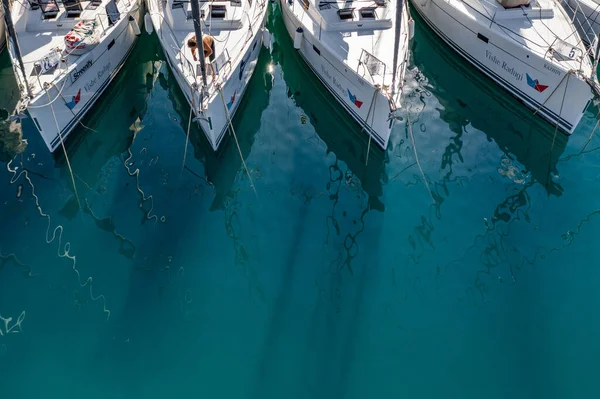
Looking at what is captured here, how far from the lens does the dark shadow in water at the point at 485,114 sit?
19594 millimetres

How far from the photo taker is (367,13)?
21.6 metres

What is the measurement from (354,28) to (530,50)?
258 inches

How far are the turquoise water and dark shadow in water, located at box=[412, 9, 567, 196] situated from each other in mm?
85

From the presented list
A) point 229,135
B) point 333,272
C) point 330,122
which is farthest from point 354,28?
point 333,272

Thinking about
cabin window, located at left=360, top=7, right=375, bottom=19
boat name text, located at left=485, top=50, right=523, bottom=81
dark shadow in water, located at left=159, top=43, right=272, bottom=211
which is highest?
cabin window, located at left=360, top=7, right=375, bottom=19

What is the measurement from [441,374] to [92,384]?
8.52 metres

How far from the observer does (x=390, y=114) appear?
17859mm

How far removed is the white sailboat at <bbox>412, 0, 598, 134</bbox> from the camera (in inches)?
762

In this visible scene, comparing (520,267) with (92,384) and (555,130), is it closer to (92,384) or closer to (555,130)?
(555,130)

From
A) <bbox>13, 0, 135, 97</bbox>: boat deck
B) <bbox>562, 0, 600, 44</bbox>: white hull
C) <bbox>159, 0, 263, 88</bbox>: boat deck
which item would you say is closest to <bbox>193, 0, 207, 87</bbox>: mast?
<bbox>159, 0, 263, 88</bbox>: boat deck

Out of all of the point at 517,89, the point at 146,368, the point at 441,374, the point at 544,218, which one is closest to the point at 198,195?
the point at 146,368

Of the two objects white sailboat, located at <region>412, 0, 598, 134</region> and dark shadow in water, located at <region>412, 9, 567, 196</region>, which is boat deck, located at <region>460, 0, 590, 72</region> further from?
dark shadow in water, located at <region>412, 9, 567, 196</region>

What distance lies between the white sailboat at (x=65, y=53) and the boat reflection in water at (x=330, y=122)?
21.9ft

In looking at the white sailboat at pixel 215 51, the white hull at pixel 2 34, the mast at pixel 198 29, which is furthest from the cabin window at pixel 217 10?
the white hull at pixel 2 34
